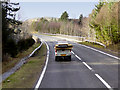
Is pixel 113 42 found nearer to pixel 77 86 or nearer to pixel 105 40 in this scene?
pixel 105 40

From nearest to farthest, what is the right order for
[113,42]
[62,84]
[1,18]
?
[62,84]
[1,18]
[113,42]

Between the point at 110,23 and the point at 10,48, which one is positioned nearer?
the point at 10,48

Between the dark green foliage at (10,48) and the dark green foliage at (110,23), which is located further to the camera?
the dark green foliage at (110,23)

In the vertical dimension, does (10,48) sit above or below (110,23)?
below

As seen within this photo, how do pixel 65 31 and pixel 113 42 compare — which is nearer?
pixel 113 42

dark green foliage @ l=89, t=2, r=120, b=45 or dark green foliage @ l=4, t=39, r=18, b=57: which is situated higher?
dark green foliage @ l=89, t=2, r=120, b=45

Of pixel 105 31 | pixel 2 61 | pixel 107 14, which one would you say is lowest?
pixel 2 61

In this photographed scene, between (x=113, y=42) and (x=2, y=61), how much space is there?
73.1 ft

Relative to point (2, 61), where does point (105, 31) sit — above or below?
above

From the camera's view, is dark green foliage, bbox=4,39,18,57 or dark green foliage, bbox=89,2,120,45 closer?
dark green foliage, bbox=4,39,18,57

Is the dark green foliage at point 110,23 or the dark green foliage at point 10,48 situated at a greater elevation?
the dark green foliage at point 110,23

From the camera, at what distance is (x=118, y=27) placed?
105 ft

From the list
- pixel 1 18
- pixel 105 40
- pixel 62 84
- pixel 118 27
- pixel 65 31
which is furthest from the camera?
pixel 65 31

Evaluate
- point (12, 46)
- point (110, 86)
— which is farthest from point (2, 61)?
point (110, 86)
